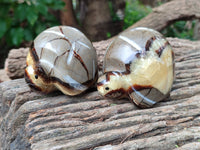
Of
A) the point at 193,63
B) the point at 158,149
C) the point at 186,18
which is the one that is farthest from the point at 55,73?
the point at 186,18

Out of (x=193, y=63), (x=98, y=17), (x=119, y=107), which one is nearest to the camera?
(x=119, y=107)

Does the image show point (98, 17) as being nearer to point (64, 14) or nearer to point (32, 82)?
point (64, 14)

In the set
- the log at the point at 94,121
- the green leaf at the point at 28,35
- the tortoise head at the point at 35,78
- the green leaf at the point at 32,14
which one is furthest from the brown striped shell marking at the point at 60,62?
the green leaf at the point at 28,35

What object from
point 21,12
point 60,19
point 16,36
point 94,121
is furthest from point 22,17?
point 94,121

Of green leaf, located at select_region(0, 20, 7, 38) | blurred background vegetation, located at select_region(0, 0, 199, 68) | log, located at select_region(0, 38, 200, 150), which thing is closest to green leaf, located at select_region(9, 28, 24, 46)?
blurred background vegetation, located at select_region(0, 0, 199, 68)

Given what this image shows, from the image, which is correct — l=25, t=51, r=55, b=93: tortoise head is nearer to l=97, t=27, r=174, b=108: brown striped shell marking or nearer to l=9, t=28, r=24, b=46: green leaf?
l=97, t=27, r=174, b=108: brown striped shell marking

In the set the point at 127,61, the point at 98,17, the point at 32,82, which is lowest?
the point at 98,17
